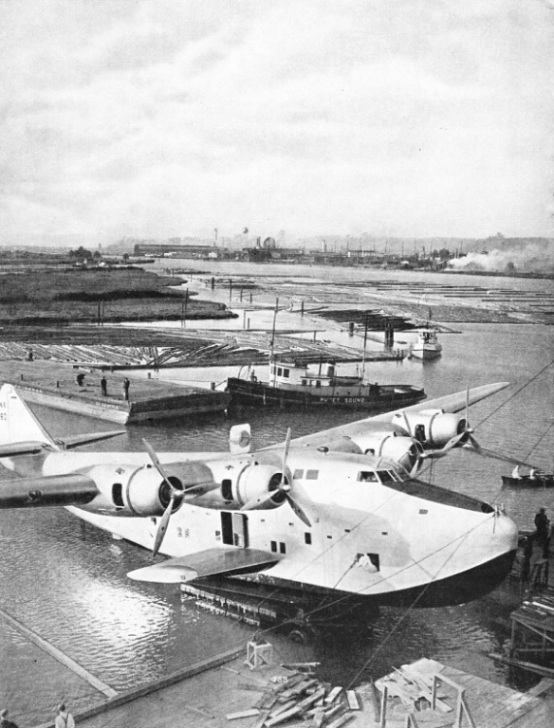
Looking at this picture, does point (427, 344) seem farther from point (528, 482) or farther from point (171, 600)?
point (171, 600)

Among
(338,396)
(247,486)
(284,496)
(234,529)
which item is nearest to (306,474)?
(284,496)

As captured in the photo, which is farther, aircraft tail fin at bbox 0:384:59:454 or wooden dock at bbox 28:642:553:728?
aircraft tail fin at bbox 0:384:59:454

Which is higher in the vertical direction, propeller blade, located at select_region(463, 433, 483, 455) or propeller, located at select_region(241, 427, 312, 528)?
propeller blade, located at select_region(463, 433, 483, 455)

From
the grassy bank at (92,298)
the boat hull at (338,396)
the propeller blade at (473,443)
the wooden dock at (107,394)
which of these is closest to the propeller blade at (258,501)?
the propeller blade at (473,443)

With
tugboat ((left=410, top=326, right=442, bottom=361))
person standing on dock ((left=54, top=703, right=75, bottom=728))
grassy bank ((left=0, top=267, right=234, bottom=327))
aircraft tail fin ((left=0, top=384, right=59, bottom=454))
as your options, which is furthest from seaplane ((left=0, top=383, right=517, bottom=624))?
tugboat ((left=410, top=326, right=442, bottom=361))

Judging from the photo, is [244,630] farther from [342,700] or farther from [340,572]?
[342,700]

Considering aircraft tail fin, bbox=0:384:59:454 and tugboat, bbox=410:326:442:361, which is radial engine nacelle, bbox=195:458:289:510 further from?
tugboat, bbox=410:326:442:361
